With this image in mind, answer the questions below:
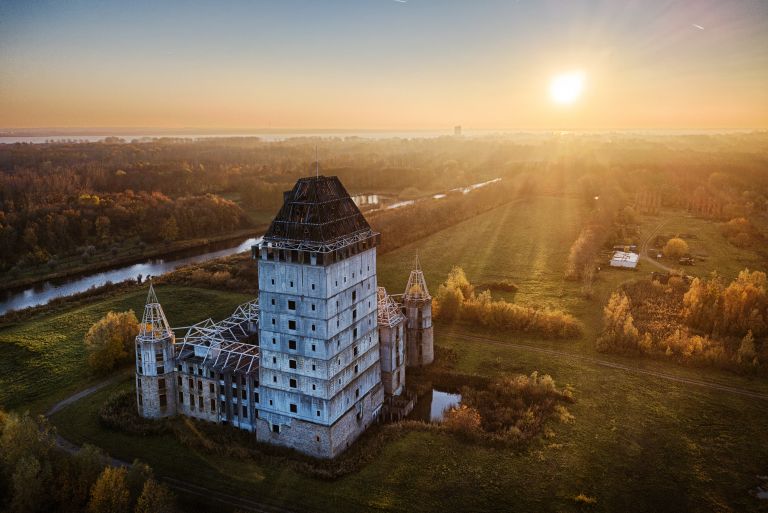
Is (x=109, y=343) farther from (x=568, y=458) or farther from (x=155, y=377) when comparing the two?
(x=568, y=458)

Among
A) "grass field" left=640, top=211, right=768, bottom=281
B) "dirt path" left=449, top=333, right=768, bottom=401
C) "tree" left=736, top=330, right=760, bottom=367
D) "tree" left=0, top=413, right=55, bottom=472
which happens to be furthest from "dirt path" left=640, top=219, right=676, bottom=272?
"tree" left=0, top=413, right=55, bottom=472

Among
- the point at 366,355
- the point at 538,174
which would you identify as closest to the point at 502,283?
the point at 366,355

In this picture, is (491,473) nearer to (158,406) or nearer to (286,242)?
(286,242)

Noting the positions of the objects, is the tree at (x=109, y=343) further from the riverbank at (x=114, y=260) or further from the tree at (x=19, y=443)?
the riverbank at (x=114, y=260)

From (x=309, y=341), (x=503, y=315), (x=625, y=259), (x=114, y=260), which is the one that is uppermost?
(x=309, y=341)

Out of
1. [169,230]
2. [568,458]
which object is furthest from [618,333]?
[169,230]
